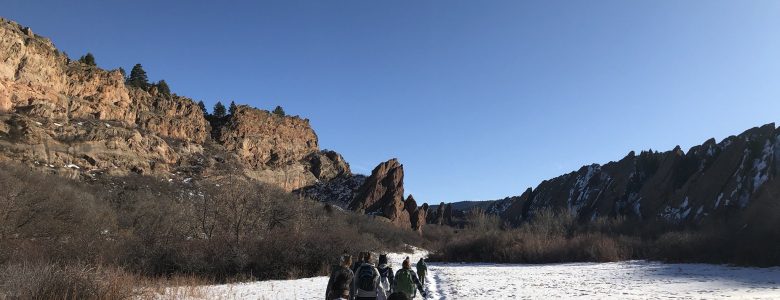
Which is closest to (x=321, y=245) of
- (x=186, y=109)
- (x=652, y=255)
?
(x=652, y=255)

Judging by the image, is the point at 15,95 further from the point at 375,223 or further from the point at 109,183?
the point at 375,223

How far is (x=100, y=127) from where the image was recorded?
87250 mm

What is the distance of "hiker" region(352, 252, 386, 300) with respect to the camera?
930 centimetres

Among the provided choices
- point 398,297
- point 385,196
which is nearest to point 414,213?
point 385,196

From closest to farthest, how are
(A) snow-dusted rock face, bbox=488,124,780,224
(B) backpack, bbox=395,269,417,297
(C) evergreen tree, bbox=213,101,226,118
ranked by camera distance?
1. (B) backpack, bbox=395,269,417,297
2. (A) snow-dusted rock face, bbox=488,124,780,224
3. (C) evergreen tree, bbox=213,101,226,118

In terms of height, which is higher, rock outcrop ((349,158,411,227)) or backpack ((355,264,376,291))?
rock outcrop ((349,158,411,227))

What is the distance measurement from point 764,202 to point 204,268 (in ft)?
170

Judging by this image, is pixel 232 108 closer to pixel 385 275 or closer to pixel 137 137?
pixel 137 137

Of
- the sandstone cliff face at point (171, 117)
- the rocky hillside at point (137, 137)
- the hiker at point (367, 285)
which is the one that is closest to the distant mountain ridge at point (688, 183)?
the rocky hillside at point (137, 137)

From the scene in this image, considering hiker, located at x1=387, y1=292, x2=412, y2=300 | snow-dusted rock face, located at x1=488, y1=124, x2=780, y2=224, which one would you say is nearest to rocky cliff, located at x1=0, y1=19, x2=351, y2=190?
hiker, located at x1=387, y1=292, x2=412, y2=300

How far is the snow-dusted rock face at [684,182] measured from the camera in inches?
2793

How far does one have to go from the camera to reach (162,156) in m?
95.6

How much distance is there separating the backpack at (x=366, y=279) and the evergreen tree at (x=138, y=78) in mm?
126896

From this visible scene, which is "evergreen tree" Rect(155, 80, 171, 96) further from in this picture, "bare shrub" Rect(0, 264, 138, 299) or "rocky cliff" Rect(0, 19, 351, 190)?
"bare shrub" Rect(0, 264, 138, 299)
